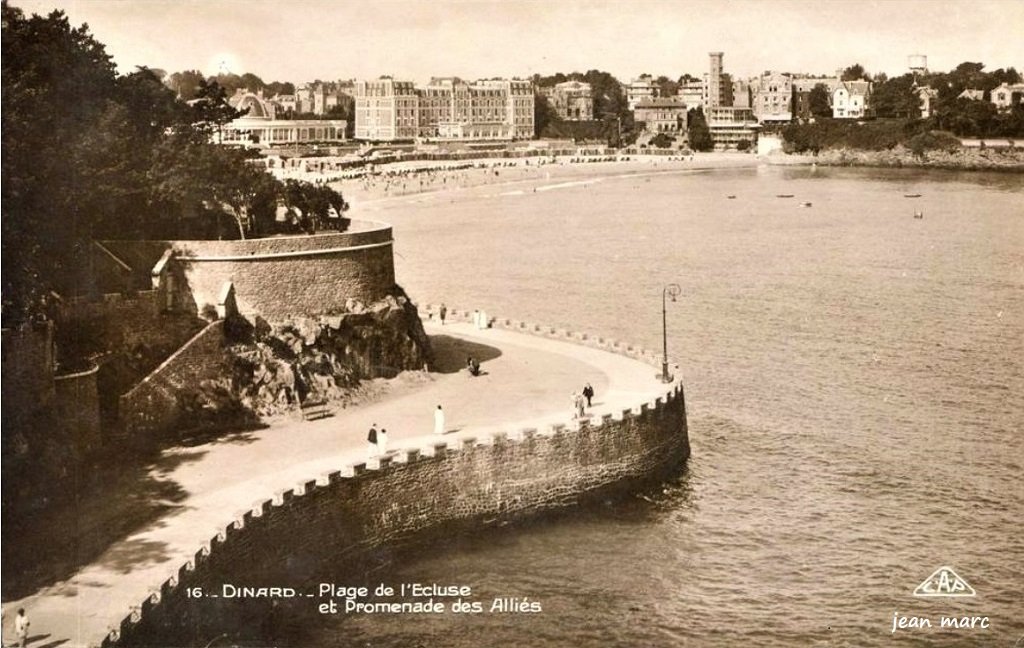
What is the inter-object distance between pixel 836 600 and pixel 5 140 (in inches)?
920

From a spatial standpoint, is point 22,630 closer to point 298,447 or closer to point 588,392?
point 298,447

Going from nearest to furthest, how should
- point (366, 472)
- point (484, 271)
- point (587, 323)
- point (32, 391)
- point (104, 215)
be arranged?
point (32, 391)
point (366, 472)
point (104, 215)
point (587, 323)
point (484, 271)

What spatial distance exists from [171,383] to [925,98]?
173 meters

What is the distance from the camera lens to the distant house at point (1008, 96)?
17075 cm

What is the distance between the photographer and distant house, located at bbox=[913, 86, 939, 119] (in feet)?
615

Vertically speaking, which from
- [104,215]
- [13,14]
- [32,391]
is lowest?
[32,391]

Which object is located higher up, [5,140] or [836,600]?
[5,140]

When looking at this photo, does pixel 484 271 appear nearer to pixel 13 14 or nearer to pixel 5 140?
pixel 13 14

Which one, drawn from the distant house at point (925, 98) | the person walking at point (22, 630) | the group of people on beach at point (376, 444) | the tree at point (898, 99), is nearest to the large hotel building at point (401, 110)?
the tree at point (898, 99)

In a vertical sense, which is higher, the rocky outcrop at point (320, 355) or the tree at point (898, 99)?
the tree at point (898, 99)

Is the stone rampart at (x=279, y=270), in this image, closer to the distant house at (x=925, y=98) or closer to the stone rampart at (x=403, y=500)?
the stone rampart at (x=403, y=500)

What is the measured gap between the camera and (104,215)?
39719mm

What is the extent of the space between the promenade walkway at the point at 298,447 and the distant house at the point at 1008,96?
466 ft

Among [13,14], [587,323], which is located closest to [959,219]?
[587,323]
